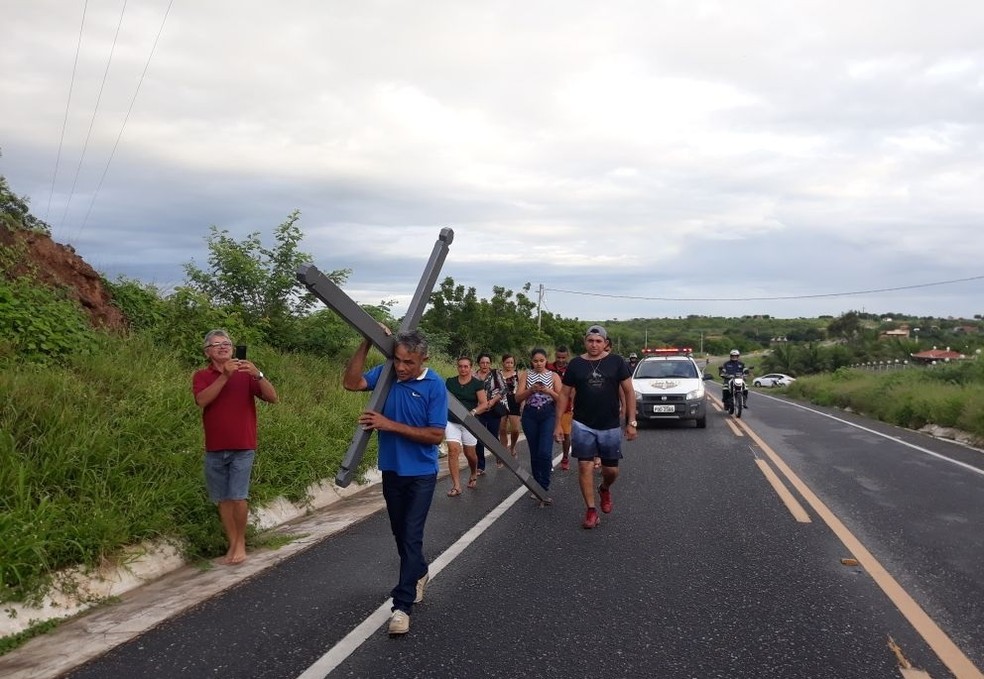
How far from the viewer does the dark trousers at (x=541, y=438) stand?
8414 mm

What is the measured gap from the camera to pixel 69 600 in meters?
4.66

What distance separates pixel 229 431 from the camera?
561cm

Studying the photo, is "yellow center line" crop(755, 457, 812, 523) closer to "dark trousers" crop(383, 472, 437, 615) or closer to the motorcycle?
"dark trousers" crop(383, 472, 437, 615)

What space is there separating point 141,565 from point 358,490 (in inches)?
146

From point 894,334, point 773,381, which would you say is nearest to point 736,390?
point 773,381

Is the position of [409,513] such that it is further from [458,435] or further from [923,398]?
[923,398]

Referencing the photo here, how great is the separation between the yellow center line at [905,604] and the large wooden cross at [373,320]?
9.70ft

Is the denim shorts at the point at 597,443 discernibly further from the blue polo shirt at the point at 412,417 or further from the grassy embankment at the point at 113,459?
the grassy embankment at the point at 113,459

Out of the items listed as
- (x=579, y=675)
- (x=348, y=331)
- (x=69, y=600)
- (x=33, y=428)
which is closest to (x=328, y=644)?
(x=579, y=675)

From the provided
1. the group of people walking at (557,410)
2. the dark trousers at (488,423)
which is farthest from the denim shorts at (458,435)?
the dark trousers at (488,423)

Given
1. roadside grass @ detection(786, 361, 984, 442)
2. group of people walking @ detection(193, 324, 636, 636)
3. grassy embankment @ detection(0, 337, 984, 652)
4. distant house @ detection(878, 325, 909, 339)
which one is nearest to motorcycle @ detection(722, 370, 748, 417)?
roadside grass @ detection(786, 361, 984, 442)

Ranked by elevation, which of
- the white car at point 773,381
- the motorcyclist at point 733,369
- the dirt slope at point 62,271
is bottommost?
the white car at point 773,381

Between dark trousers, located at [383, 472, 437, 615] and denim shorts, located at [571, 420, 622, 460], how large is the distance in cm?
266

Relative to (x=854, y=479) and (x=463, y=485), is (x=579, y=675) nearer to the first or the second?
(x=463, y=485)
